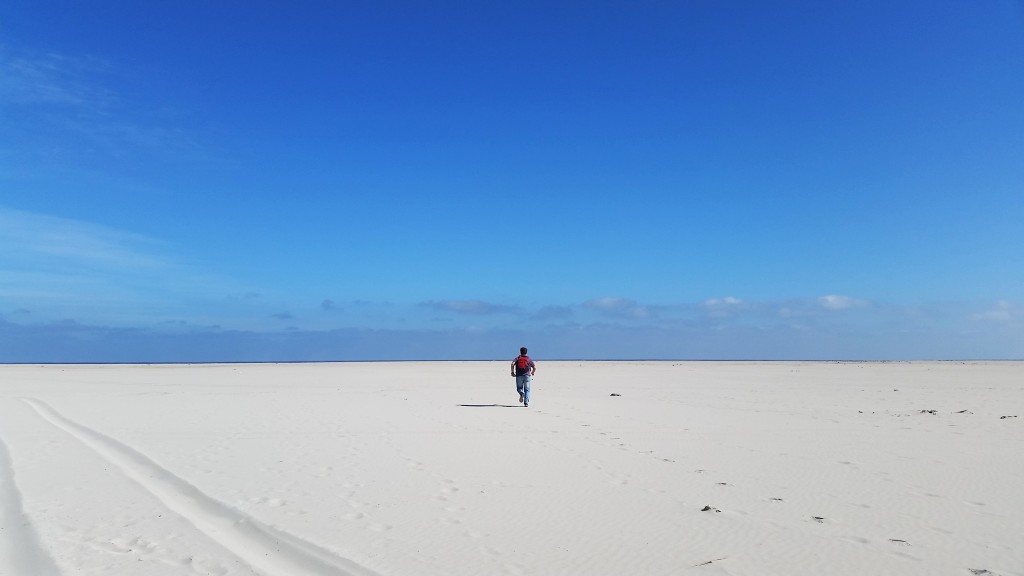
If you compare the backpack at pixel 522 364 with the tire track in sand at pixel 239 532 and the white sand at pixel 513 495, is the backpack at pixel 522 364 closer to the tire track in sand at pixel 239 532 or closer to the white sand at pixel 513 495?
the white sand at pixel 513 495

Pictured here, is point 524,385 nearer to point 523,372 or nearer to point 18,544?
point 523,372

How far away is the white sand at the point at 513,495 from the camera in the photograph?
662 centimetres

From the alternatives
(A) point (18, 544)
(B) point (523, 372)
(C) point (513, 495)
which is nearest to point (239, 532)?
(A) point (18, 544)

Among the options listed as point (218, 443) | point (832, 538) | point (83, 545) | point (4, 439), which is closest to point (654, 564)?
point (832, 538)

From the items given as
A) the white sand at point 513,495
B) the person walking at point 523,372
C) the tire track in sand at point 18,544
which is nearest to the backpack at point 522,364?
the person walking at point 523,372

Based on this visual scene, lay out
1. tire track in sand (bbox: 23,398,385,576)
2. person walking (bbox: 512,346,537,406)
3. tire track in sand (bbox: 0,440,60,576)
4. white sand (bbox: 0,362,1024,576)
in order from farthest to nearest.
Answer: person walking (bbox: 512,346,537,406) < white sand (bbox: 0,362,1024,576) < tire track in sand (bbox: 23,398,385,576) < tire track in sand (bbox: 0,440,60,576)

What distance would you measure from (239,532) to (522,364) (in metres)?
15.2

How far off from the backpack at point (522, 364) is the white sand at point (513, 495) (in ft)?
13.8

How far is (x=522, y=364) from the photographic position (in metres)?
22.3

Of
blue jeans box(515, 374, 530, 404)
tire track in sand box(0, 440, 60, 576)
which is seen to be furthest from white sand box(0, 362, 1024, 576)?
blue jeans box(515, 374, 530, 404)

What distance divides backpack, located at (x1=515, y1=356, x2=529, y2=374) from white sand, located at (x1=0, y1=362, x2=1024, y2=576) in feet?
13.8

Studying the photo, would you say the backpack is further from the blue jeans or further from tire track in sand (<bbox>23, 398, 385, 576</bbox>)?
tire track in sand (<bbox>23, 398, 385, 576</bbox>)

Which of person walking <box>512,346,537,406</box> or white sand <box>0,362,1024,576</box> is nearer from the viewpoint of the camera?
white sand <box>0,362,1024,576</box>

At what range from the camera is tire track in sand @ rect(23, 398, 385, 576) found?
639 centimetres
